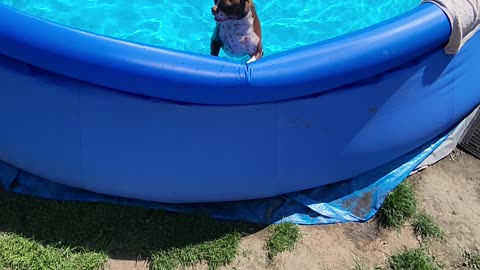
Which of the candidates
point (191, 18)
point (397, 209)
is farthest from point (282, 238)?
point (191, 18)

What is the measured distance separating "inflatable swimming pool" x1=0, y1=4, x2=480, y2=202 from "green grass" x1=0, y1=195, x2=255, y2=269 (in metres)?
0.13

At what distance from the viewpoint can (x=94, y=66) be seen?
2602 mm

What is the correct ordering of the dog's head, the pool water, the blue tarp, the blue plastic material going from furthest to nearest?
the pool water < the blue tarp < the dog's head < the blue plastic material

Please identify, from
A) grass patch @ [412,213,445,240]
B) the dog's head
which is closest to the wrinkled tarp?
grass patch @ [412,213,445,240]

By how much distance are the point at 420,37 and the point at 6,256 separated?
7.39 feet

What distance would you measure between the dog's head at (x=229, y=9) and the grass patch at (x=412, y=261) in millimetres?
1479

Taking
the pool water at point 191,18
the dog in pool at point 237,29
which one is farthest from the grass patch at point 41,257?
the pool water at point 191,18

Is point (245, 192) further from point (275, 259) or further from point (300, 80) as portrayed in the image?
point (300, 80)

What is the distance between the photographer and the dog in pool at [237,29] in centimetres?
309

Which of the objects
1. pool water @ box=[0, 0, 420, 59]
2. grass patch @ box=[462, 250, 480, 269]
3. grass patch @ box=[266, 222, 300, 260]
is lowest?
grass patch @ box=[266, 222, 300, 260]

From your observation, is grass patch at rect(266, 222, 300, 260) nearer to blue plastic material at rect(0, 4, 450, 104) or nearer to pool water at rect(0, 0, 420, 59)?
blue plastic material at rect(0, 4, 450, 104)

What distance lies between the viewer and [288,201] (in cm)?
338

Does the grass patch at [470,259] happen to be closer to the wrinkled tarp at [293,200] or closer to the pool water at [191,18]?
the wrinkled tarp at [293,200]

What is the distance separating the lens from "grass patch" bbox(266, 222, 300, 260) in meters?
3.21
